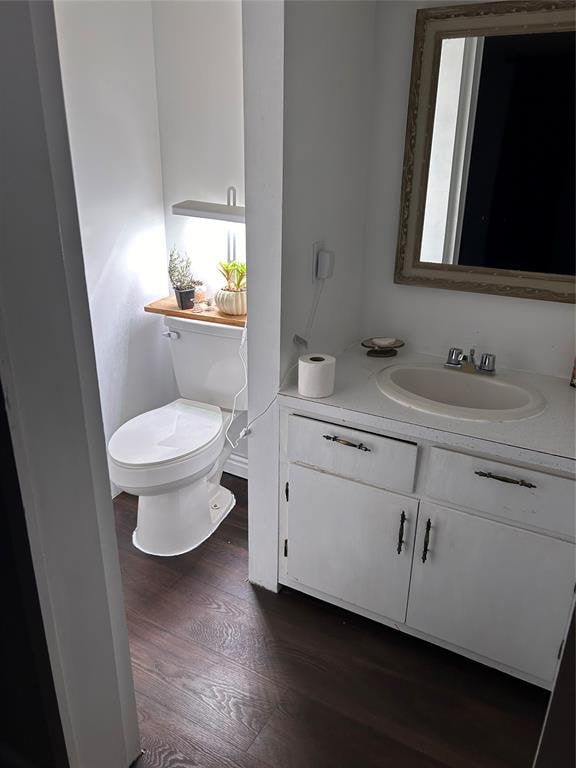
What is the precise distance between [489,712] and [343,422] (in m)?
0.92

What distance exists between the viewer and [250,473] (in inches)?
81.3

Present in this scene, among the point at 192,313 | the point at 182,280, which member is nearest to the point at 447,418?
the point at 192,313

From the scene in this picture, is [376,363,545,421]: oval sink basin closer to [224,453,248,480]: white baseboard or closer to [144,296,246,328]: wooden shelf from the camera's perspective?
[144,296,246,328]: wooden shelf

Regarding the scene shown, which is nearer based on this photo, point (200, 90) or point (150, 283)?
point (200, 90)

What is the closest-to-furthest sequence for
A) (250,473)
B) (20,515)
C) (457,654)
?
1. (20,515)
2. (457,654)
3. (250,473)

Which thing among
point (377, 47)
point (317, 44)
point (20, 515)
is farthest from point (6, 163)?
point (377, 47)

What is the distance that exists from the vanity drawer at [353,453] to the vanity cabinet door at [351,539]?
1.4 inches

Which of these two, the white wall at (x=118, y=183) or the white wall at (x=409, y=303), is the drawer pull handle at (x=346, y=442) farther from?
the white wall at (x=118, y=183)

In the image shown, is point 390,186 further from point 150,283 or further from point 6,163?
point 6,163

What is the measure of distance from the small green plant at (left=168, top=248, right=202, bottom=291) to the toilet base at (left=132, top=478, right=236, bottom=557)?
0.79 m

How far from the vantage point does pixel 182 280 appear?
8.26ft

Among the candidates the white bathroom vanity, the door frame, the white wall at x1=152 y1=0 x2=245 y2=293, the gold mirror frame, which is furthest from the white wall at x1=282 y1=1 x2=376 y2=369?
the door frame

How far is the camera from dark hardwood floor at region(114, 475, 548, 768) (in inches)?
64.1

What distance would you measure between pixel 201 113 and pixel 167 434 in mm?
1258
